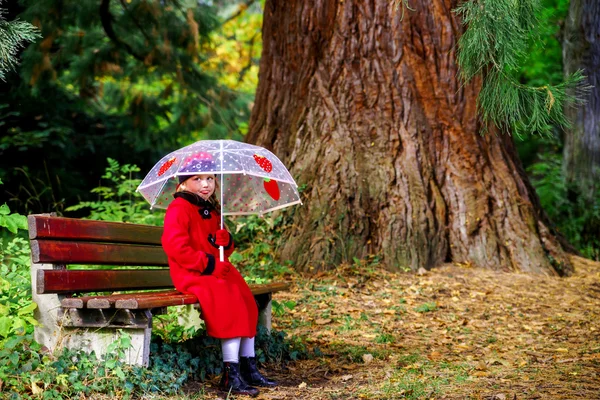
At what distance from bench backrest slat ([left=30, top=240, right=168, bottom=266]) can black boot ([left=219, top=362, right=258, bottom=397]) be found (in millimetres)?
946

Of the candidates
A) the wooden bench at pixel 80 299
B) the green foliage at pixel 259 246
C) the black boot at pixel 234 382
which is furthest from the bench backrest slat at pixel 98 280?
the green foliage at pixel 259 246

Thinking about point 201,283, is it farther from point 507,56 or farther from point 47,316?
point 507,56

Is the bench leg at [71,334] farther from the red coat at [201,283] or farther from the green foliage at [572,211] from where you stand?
the green foliage at [572,211]

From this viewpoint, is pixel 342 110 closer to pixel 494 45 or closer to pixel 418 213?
pixel 418 213

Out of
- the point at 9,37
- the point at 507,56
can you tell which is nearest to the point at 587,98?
the point at 507,56

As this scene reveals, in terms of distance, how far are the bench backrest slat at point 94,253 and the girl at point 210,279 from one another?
0.34 m

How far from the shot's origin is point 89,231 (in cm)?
434

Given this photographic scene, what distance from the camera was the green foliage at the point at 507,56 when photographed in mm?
4625

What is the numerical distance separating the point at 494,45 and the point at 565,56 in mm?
8615

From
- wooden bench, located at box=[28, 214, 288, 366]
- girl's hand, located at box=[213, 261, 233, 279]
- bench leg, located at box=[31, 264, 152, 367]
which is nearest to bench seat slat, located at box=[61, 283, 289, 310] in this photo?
wooden bench, located at box=[28, 214, 288, 366]

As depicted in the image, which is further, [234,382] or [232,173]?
[232,173]

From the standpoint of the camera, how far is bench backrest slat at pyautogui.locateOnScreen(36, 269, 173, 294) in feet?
12.9

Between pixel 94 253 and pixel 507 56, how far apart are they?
2893 mm

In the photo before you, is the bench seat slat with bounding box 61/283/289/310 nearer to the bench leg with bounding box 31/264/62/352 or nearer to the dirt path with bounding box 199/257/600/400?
the bench leg with bounding box 31/264/62/352
